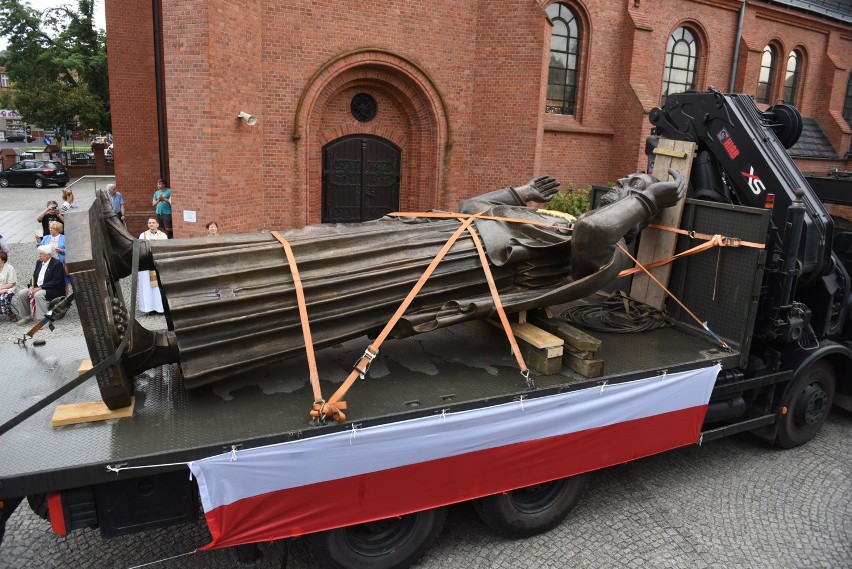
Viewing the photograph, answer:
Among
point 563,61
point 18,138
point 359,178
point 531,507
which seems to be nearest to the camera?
point 531,507

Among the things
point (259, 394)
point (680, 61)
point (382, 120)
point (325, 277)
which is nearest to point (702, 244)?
point (325, 277)

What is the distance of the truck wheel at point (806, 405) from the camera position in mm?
5562

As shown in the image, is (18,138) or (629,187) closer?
(629,187)

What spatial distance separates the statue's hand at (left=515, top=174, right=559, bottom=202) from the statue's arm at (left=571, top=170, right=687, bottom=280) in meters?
1.30

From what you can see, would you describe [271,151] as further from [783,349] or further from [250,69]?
[783,349]

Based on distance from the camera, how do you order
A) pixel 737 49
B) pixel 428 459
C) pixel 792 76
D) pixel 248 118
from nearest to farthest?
pixel 428 459
pixel 248 118
pixel 737 49
pixel 792 76

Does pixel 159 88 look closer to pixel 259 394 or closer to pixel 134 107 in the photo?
pixel 134 107

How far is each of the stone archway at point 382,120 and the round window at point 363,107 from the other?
6cm

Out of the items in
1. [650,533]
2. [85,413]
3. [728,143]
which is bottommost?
[650,533]

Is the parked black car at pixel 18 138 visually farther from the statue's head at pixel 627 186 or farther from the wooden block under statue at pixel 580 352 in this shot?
the wooden block under statue at pixel 580 352

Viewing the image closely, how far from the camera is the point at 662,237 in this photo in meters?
5.78

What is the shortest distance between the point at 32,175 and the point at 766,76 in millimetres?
29977

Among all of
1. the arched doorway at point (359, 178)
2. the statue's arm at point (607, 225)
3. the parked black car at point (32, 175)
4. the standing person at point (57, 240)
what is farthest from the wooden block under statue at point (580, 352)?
the parked black car at point (32, 175)

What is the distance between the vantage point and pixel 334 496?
362cm
